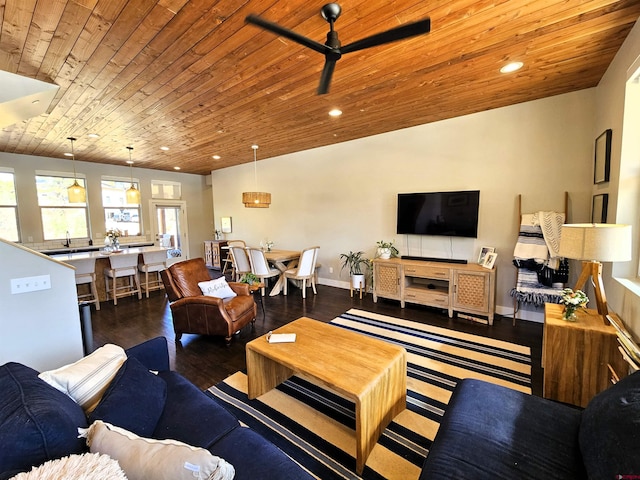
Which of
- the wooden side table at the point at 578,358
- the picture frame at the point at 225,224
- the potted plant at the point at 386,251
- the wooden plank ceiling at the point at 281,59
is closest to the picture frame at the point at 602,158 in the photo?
the wooden plank ceiling at the point at 281,59

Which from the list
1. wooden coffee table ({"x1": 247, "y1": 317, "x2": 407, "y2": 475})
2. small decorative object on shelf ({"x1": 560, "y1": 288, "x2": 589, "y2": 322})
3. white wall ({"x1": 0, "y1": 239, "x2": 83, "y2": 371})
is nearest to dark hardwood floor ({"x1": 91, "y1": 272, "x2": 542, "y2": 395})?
wooden coffee table ({"x1": 247, "y1": 317, "x2": 407, "y2": 475})

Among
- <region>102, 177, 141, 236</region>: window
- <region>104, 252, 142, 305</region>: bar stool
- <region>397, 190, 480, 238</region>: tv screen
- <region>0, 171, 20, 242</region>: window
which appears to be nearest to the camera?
<region>397, 190, 480, 238</region>: tv screen

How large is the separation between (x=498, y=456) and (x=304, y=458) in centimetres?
110

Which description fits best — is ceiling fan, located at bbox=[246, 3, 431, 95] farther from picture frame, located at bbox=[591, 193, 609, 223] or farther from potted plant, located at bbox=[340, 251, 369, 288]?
potted plant, located at bbox=[340, 251, 369, 288]

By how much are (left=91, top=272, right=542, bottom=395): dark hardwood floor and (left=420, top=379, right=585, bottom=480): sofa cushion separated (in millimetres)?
1132

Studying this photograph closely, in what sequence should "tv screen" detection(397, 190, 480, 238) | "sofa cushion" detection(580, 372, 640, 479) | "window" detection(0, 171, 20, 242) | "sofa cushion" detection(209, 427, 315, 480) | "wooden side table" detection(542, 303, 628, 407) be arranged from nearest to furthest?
"sofa cushion" detection(580, 372, 640, 479) → "sofa cushion" detection(209, 427, 315, 480) → "wooden side table" detection(542, 303, 628, 407) → "tv screen" detection(397, 190, 480, 238) → "window" detection(0, 171, 20, 242)


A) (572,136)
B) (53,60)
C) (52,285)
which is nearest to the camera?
(52,285)

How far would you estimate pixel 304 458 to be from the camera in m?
1.73

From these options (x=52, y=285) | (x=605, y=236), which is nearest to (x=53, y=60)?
(x=52, y=285)

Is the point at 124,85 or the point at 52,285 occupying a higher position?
the point at 124,85

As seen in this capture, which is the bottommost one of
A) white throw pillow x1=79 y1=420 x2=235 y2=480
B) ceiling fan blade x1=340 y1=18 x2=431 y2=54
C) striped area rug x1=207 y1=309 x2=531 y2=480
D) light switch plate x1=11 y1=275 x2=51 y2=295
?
striped area rug x1=207 y1=309 x2=531 y2=480

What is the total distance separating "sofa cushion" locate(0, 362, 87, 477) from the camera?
862mm

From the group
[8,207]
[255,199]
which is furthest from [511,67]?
[8,207]

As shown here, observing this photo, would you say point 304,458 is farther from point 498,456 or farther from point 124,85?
point 124,85
